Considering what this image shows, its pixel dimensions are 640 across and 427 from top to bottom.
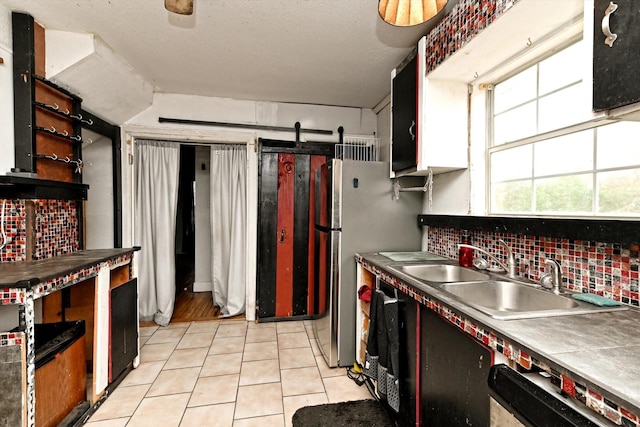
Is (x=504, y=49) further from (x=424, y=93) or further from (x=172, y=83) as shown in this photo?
(x=172, y=83)

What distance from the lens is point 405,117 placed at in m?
→ 2.16

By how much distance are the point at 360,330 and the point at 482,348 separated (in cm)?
141

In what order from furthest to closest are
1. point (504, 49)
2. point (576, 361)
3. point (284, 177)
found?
point (284, 177)
point (504, 49)
point (576, 361)

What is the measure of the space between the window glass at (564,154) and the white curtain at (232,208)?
9.05 feet

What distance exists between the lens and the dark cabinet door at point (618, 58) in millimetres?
805

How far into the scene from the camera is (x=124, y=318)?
2.12m

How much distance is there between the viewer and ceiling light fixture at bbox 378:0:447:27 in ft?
3.72

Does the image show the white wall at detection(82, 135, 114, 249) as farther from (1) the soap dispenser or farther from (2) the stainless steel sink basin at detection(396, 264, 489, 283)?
(1) the soap dispenser

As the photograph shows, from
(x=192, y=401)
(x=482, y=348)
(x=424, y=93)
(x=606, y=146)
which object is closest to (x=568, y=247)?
(x=606, y=146)

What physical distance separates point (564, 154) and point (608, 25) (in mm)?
772

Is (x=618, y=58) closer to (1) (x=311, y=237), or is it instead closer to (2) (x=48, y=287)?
(2) (x=48, y=287)

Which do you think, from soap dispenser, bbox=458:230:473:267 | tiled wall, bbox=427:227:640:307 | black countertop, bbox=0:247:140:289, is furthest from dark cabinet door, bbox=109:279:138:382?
tiled wall, bbox=427:227:640:307

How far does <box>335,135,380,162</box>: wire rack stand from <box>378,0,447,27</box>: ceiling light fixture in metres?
2.26

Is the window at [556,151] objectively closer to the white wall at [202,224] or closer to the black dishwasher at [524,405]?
the black dishwasher at [524,405]
